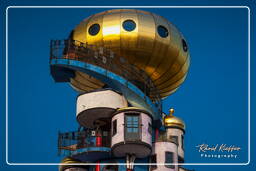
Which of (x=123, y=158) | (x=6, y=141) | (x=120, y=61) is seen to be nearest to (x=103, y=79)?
(x=120, y=61)

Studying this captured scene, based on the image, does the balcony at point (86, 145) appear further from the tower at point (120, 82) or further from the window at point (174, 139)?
the window at point (174, 139)

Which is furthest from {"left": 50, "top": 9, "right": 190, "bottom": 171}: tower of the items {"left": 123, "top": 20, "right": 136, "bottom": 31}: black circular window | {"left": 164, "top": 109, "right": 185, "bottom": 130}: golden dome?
{"left": 164, "top": 109, "right": 185, "bottom": 130}: golden dome

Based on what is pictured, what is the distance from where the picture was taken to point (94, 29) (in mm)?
43188

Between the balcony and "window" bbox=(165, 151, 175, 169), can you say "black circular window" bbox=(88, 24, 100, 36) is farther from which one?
"window" bbox=(165, 151, 175, 169)

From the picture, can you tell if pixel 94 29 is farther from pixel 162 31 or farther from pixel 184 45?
pixel 184 45

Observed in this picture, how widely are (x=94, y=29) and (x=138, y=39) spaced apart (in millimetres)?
2821

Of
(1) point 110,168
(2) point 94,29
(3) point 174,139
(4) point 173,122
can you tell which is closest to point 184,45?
(4) point 173,122

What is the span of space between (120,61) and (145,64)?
1747 millimetres

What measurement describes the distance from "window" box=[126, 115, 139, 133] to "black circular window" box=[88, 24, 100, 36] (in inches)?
236

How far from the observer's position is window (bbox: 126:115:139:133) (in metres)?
39.7

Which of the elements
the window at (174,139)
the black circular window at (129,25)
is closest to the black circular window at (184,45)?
the black circular window at (129,25)

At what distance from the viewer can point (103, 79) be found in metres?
41.8

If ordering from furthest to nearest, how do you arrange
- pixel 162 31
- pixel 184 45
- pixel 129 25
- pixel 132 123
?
1. pixel 184 45
2. pixel 162 31
3. pixel 129 25
4. pixel 132 123

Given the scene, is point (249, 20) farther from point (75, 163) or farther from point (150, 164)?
point (75, 163)
